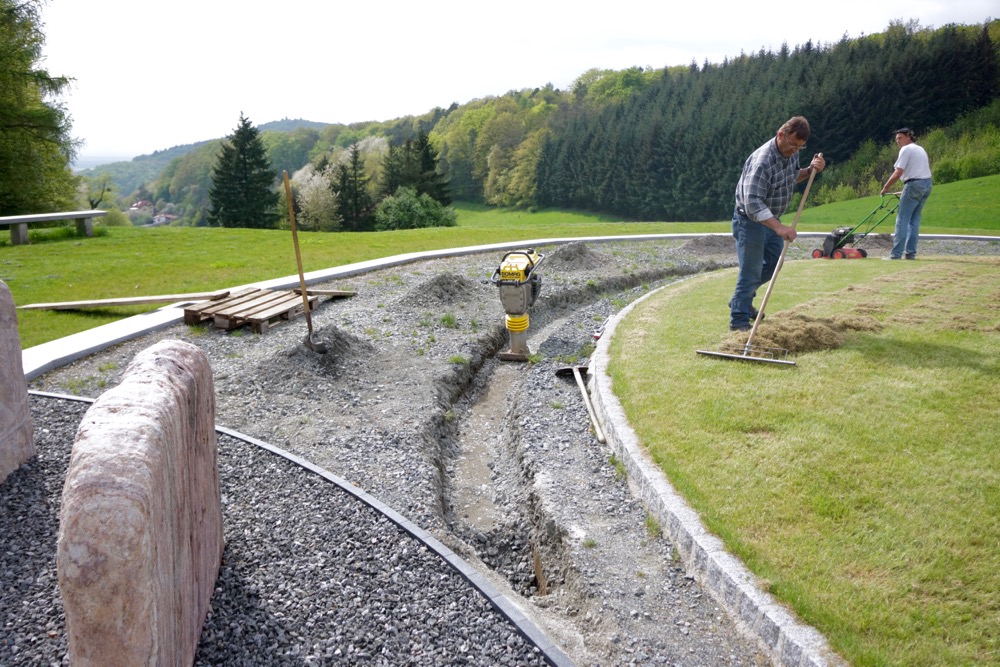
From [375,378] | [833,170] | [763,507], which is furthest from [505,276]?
[833,170]

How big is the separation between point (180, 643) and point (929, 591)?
3.63 meters

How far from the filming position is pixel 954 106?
35875mm

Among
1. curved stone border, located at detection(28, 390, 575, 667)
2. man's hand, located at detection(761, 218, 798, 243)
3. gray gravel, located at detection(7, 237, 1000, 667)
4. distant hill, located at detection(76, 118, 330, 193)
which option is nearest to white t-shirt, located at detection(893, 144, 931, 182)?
gray gravel, located at detection(7, 237, 1000, 667)

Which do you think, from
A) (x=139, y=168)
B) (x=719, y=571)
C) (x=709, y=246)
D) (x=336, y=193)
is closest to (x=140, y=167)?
(x=139, y=168)

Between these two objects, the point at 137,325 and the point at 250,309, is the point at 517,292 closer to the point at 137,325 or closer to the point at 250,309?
the point at 250,309

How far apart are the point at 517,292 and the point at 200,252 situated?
37.6ft

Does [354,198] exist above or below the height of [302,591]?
above

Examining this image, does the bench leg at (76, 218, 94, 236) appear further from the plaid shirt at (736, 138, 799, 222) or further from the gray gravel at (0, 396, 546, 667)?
the plaid shirt at (736, 138, 799, 222)

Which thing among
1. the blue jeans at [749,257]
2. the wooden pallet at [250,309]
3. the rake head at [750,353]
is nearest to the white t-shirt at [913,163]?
the blue jeans at [749,257]

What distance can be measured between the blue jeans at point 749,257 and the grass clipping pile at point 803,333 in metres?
0.34

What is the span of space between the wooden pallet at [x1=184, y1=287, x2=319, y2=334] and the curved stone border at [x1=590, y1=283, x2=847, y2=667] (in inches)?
219

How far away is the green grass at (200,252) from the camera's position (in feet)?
36.0

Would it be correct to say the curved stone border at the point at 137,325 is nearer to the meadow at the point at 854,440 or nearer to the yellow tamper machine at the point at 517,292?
the meadow at the point at 854,440

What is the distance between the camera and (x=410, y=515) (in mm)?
4664
